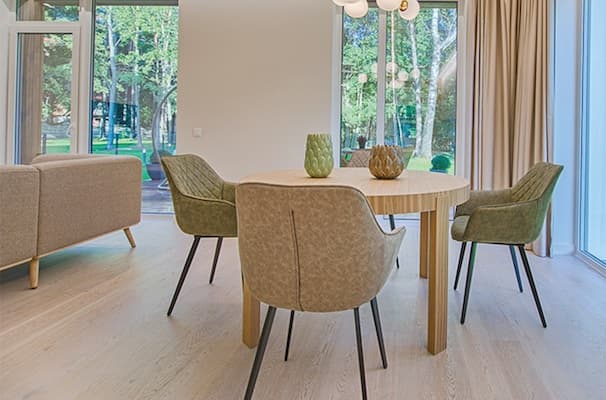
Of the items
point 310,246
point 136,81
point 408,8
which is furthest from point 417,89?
point 310,246

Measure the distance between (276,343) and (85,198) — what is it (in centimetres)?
195

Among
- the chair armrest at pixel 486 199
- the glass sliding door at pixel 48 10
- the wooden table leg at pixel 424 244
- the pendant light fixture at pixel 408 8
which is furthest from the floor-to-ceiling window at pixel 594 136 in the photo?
the glass sliding door at pixel 48 10

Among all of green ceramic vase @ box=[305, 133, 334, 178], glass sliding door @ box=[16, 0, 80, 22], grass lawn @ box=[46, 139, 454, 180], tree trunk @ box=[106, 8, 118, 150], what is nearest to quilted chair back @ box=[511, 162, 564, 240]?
green ceramic vase @ box=[305, 133, 334, 178]

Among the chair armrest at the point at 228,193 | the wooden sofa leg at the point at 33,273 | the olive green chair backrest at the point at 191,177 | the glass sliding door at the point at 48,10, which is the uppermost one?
the glass sliding door at the point at 48,10

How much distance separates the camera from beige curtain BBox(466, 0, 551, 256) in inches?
157

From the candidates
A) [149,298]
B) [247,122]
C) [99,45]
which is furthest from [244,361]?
[99,45]

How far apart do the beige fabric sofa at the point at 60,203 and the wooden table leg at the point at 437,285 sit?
2.29 metres

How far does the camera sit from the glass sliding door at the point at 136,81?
5.78 metres

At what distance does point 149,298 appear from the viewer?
277 centimetres

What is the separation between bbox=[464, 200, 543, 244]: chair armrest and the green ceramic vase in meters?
0.77

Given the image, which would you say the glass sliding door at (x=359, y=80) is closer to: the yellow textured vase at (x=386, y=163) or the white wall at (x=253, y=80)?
the white wall at (x=253, y=80)

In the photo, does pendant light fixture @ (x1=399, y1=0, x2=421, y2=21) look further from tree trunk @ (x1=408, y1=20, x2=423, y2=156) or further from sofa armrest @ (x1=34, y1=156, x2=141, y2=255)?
sofa armrest @ (x1=34, y1=156, x2=141, y2=255)

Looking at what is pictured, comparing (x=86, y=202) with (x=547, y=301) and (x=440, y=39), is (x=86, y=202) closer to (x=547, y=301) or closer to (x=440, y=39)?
(x=547, y=301)

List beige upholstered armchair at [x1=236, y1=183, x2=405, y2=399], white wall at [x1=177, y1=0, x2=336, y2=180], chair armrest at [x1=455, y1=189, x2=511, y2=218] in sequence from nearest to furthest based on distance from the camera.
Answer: beige upholstered armchair at [x1=236, y1=183, x2=405, y2=399] < chair armrest at [x1=455, y1=189, x2=511, y2=218] < white wall at [x1=177, y1=0, x2=336, y2=180]
